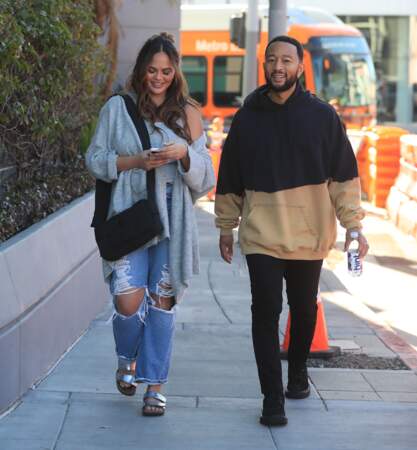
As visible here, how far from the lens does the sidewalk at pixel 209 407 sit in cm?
491

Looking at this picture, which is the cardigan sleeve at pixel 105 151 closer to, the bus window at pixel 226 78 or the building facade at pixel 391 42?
the bus window at pixel 226 78

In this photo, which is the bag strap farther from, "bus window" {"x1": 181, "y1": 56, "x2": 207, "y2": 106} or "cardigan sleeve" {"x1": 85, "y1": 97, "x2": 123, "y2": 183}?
"bus window" {"x1": 181, "y1": 56, "x2": 207, "y2": 106}

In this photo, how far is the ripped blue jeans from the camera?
5204 millimetres

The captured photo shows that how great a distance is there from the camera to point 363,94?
2761 centimetres

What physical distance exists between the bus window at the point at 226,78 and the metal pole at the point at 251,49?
40.6 feet

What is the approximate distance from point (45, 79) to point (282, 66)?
97.0 inches

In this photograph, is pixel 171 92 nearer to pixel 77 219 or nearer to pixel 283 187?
pixel 283 187

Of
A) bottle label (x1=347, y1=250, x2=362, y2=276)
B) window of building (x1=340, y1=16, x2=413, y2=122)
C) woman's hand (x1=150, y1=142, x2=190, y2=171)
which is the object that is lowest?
bottle label (x1=347, y1=250, x2=362, y2=276)

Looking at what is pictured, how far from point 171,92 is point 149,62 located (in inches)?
7.6

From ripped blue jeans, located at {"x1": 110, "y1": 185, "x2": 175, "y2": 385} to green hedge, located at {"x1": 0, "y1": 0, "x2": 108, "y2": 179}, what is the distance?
1362 mm

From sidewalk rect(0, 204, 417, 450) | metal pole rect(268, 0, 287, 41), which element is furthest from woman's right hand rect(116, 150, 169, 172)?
metal pole rect(268, 0, 287, 41)

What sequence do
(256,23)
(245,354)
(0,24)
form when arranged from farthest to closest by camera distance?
(256,23), (245,354), (0,24)

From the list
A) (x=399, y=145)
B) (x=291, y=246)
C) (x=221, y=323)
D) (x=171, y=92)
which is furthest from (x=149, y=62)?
(x=399, y=145)

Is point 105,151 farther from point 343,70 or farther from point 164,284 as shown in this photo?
point 343,70
